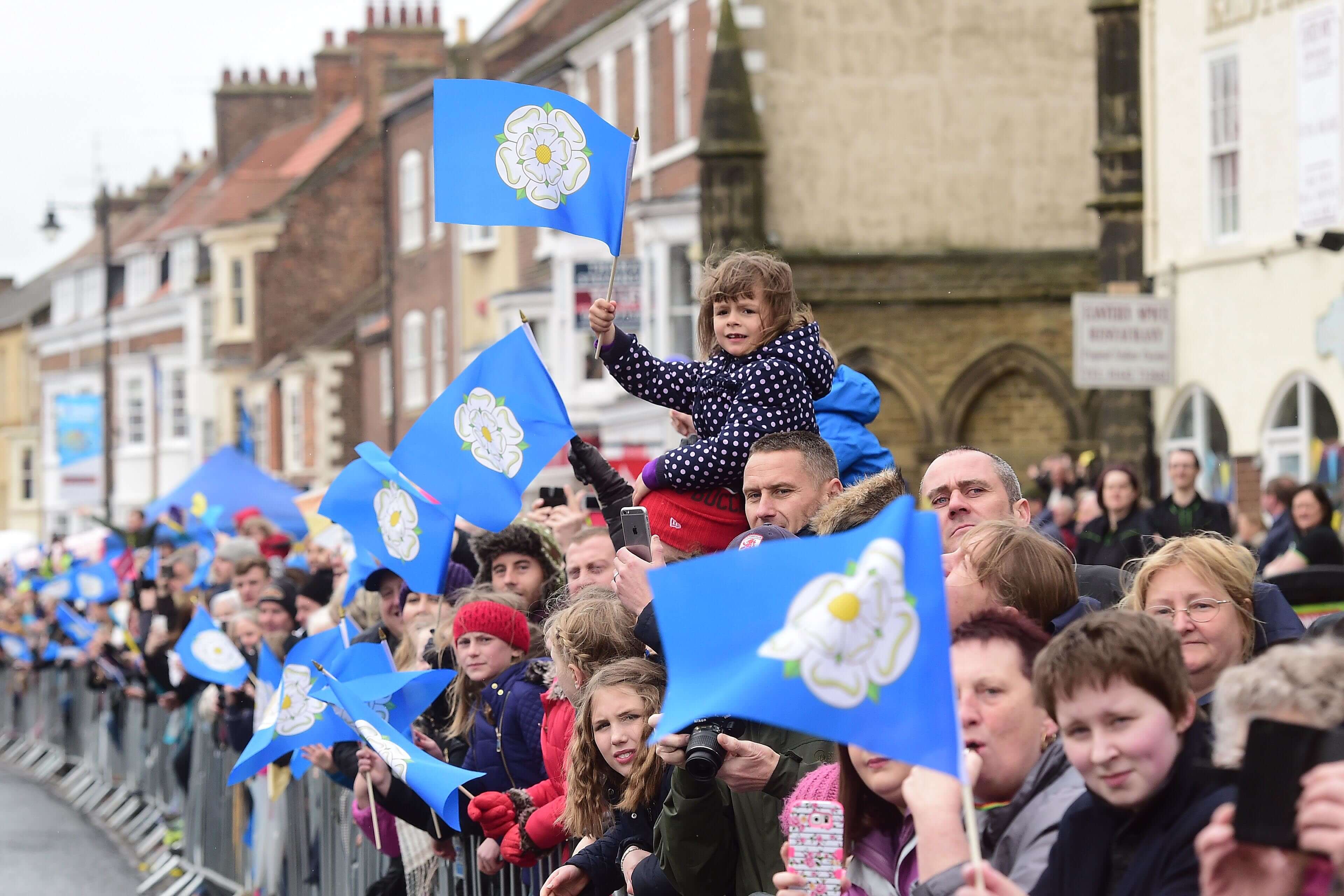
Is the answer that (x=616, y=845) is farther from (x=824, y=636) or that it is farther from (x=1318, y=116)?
(x=1318, y=116)

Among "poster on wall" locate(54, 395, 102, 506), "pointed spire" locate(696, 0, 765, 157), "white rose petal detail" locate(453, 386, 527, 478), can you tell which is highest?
"pointed spire" locate(696, 0, 765, 157)

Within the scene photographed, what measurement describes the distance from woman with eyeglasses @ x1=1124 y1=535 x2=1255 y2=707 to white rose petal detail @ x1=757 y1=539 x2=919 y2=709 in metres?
1.55

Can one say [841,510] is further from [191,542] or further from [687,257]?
[687,257]

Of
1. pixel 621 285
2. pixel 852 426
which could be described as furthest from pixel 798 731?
pixel 621 285

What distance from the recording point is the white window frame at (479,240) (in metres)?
38.8

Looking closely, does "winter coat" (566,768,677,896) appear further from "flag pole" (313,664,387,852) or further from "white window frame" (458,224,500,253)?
"white window frame" (458,224,500,253)

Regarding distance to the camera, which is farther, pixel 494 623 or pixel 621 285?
pixel 621 285

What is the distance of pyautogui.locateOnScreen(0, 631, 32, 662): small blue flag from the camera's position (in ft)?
72.2

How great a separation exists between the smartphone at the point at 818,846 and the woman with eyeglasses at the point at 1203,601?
107 cm

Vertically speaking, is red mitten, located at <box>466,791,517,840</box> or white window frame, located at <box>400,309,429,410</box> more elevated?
white window frame, located at <box>400,309,429,410</box>

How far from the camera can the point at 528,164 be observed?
649 cm

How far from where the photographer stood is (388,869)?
7.54m

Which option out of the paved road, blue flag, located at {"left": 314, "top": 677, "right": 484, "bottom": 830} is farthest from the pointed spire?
blue flag, located at {"left": 314, "top": 677, "right": 484, "bottom": 830}

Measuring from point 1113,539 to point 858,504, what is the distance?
6281mm
